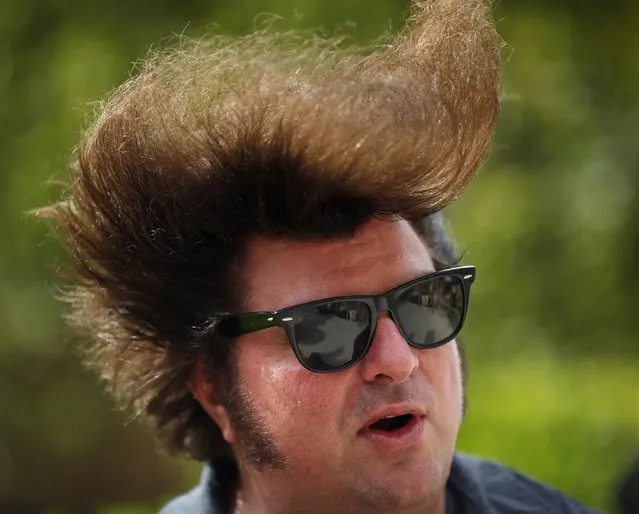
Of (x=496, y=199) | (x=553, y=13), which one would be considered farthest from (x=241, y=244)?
(x=496, y=199)

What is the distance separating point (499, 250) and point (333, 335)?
8.23 metres

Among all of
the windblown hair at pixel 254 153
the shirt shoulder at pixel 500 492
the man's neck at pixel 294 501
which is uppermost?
the windblown hair at pixel 254 153

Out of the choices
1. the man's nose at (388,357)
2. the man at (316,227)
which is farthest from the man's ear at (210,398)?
the man's nose at (388,357)

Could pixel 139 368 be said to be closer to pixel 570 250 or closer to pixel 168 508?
pixel 168 508

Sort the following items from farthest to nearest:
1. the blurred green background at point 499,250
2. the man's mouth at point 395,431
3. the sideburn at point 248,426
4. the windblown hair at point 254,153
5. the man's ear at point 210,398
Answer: the blurred green background at point 499,250 → the man's ear at point 210,398 → the sideburn at point 248,426 → the man's mouth at point 395,431 → the windblown hair at point 254,153

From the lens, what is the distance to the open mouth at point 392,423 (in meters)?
2.38

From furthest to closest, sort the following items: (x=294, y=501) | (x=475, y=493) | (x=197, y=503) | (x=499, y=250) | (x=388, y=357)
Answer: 1. (x=499, y=250)
2. (x=197, y=503)
3. (x=475, y=493)
4. (x=294, y=501)
5. (x=388, y=357)

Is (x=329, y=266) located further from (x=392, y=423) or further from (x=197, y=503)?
(x=197, y=503)

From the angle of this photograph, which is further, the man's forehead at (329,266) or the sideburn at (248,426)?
the sideburn at (248,426)

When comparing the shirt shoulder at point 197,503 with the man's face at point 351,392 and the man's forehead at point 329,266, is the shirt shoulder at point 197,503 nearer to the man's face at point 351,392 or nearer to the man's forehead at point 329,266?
the man's face at point 351,392

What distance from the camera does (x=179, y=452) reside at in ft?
10.1

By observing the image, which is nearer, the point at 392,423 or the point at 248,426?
the point at 392,423

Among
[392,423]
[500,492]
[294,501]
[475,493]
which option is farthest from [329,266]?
[500,492]

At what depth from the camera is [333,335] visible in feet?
7.69
